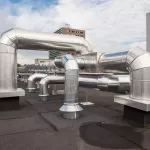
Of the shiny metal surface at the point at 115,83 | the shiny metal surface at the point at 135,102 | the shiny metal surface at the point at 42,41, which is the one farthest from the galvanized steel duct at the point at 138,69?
the shiny metal surface at the point at 42,41

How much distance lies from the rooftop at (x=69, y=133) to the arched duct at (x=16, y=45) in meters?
1.20

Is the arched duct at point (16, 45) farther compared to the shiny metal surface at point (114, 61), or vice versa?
the arched duct at point (16, 45)

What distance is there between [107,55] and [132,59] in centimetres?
154

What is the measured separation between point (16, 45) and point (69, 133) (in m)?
4.67

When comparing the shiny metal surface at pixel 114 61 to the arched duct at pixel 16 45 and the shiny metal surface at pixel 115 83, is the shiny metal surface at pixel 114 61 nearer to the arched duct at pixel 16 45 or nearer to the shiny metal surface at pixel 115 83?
the shiny metal surface at pixel 115 83

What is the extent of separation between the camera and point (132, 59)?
219 inches

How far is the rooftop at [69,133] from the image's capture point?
12.9 feet

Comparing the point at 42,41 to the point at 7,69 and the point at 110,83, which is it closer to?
the point at 7,69

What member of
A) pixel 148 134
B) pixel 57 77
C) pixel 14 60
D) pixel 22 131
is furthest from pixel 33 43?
pixel 148 134

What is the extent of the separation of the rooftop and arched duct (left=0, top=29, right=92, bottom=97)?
1.20 meters

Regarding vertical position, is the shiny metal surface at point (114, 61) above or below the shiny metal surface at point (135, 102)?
above

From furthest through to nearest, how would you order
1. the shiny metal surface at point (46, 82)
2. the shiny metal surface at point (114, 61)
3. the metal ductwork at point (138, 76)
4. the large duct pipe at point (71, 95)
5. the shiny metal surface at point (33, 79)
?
the shiny metal surface at point (33, 79)
the shiny metal surface at point (46, 82)
the shiny metal surface at point (114, 61)
the large duct pipe at point (71, 95)
the metal ductwork at point (138, 76)

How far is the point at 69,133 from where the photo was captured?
4.66 metres

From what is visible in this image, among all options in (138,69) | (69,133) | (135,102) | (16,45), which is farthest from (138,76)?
(16,45)
